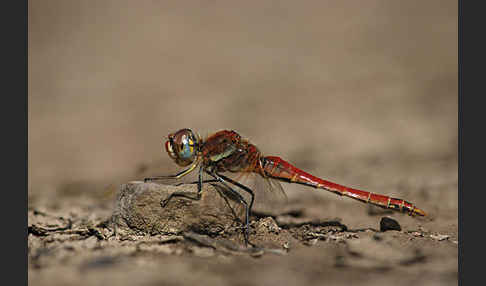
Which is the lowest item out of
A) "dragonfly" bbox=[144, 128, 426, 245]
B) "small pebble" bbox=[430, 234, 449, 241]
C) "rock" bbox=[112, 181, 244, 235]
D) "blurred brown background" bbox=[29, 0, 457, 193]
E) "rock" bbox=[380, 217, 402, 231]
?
"small pebble" bbox=[430, 234, 449, 241]

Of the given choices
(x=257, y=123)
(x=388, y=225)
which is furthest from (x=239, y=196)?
(x=257, y=123)

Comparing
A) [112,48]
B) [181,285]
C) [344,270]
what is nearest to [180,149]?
[181,285]

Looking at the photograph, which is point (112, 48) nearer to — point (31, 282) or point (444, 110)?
point (444, 110)

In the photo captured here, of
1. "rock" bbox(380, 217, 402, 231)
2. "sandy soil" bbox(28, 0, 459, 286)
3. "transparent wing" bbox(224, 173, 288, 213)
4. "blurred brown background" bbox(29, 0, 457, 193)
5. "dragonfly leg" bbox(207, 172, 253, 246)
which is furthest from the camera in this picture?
"blurred brown background" bbox(29, 0, 457, 193)

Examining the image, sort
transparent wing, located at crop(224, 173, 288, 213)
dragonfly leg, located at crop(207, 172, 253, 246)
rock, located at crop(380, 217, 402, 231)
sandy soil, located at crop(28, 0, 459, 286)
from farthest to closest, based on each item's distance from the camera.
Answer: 1. transparent wing, located at crop(224, 173, 288, 213)
2. rock, located at crop(380, 217, 402, 231)
3. dragonfly leg, located at crop(207, 172, 253, 246)
4. sandy soil, located at crop(28, 0, 459, 286)

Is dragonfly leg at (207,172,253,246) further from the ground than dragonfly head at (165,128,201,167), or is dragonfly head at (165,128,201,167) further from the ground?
dragonfly head at (165,128,201,167)

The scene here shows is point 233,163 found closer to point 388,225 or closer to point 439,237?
point 388,225

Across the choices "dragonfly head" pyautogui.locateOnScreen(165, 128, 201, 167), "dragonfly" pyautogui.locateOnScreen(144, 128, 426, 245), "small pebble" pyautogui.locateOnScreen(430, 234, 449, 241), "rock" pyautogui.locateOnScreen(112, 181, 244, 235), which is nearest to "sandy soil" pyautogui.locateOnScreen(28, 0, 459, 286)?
"small pebble" pyautogui.locateOnScreen(430, 234, 449, 241)

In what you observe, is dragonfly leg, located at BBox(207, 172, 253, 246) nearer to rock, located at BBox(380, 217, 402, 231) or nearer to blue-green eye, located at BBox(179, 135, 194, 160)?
blue-green eye, located at BBox(179, 135, 194, 160)
